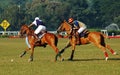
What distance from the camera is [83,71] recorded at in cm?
1947

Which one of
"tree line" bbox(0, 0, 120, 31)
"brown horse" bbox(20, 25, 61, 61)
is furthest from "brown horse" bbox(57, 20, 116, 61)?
"tree line" bbox(0, 0, 120, 31)

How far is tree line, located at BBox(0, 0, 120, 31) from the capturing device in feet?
466

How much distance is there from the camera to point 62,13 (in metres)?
152

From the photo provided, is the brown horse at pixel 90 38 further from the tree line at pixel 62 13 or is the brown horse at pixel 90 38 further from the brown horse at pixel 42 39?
the tree line at pixel 62 13

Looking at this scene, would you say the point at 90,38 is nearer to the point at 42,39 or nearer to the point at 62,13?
the point at 42,39

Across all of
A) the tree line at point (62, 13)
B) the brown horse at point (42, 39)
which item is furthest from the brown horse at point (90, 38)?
Answer: the tree line at point (62, 13)

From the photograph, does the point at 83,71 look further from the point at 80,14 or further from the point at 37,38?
the point at 80,14

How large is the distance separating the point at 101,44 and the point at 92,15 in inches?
5209

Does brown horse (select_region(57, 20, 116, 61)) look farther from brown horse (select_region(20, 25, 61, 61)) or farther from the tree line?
the tree line

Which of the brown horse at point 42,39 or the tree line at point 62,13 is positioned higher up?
the brown horse at point 42,39

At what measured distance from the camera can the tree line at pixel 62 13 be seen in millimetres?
142000

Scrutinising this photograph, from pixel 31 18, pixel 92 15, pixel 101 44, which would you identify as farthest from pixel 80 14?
pixel 101 44

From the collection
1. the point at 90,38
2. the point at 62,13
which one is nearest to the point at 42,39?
the point at 90,38

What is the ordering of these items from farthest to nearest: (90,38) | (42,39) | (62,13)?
1. (62,13)
2. (90,38)
3. (42,39)
